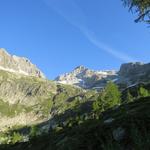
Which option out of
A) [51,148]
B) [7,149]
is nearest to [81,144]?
[51,148]

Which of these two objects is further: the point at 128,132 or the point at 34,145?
the point at 34,145

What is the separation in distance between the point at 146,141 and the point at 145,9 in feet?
44.7

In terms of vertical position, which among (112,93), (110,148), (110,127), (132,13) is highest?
(112,93)

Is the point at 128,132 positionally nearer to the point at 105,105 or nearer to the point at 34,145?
the point at 34,145

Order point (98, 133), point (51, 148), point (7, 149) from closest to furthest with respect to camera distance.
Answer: point (98, 133) < point (51, 148) < point (7, 149)

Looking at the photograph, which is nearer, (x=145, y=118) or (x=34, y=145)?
(x=145, y=118)

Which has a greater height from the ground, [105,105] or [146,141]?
[105,105]

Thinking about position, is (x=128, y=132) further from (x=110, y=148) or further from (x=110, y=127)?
(x=110, y=148)

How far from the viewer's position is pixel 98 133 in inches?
579

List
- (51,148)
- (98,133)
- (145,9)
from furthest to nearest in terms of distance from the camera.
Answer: (145,9)
(51,148)
(98,133)

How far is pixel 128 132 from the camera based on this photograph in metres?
13.5

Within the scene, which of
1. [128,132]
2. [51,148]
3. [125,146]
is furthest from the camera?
[51,148]

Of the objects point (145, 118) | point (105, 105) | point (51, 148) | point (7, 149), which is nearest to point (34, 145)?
point (7, 149)

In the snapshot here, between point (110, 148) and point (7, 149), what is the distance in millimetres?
16628
